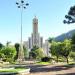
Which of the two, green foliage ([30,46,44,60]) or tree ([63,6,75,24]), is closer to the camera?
tree ([63,6,75,24])

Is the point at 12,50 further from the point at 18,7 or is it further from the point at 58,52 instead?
the point at 18,7

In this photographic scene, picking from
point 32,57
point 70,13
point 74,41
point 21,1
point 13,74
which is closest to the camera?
point 13,74

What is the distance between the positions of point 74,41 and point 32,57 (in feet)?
320

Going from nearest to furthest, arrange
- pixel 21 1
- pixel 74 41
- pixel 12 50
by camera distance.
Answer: pixel 74 41, pixel 21 1, pixel 12 50

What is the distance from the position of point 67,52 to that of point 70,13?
27.2m

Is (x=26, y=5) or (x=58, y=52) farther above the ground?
(x=26, y=5)

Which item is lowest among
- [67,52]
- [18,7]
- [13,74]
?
[13,74]

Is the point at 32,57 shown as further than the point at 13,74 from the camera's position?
Yes

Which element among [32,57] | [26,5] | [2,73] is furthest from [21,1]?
[32,57]

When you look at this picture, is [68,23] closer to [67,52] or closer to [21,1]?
[21,1]

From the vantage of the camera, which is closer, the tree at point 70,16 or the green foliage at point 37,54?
the tree at point 70,16

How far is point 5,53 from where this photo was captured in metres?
77.3

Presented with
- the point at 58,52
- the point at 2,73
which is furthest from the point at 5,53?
the point at 2,73

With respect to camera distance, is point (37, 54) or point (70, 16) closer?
point (70, 16)
